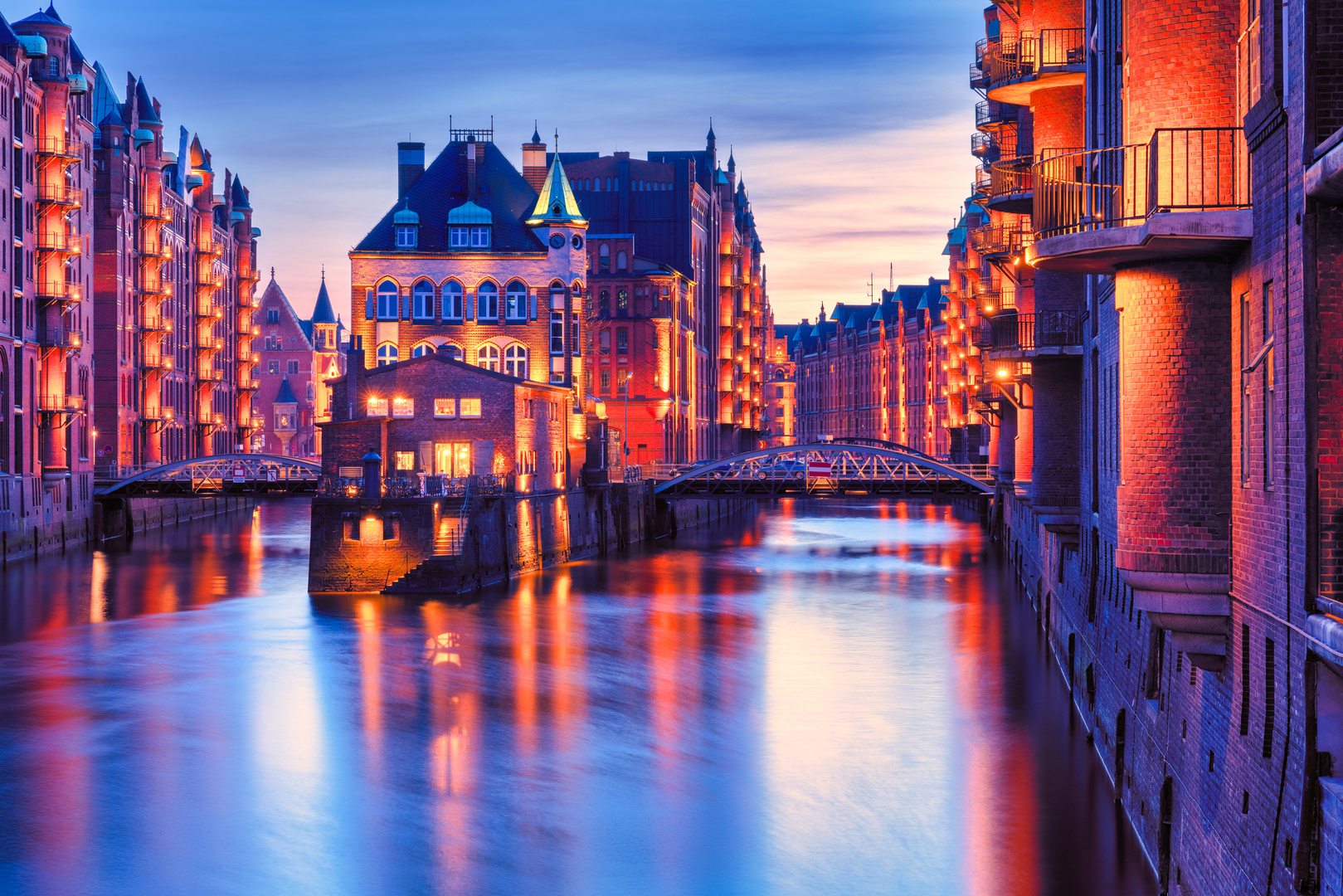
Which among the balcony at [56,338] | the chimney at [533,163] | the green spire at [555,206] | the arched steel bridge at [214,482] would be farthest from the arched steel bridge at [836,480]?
the balcony at [56,338]

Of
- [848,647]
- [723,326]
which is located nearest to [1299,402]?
[848,647]

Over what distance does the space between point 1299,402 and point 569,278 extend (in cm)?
6671

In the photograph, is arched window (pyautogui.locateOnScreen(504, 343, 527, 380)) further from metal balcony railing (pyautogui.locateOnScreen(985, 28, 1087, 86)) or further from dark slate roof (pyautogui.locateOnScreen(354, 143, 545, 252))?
metal balcony railing (pyautogui.locateOnScreen(985, 28, 1087, 86))

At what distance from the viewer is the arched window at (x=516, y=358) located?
76438 mm

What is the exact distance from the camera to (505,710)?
33.2 metres

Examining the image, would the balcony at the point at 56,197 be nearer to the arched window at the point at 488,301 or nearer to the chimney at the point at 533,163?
the arched window at the point at 488,301

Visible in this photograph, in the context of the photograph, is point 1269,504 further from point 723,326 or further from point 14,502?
point 723,326

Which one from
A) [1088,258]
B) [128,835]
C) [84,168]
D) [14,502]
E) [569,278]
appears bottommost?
[128,835]

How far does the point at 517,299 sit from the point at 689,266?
1365 inches

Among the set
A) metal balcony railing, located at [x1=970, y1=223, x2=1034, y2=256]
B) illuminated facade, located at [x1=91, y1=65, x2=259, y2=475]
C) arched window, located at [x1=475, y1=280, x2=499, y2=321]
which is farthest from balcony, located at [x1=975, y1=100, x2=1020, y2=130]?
illuminated facade, located at [x1=91, y1=65, x2=259, y2=475]

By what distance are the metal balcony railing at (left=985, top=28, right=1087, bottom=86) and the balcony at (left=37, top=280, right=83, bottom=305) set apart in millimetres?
50651

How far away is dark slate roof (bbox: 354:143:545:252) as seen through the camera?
77250 mm

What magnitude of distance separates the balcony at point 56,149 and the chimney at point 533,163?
26478mm

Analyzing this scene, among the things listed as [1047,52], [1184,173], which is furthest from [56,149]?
[1184,173]
